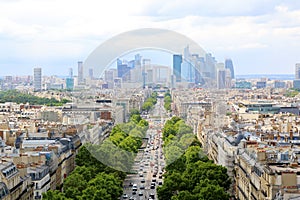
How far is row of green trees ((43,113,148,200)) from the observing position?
1192 inches

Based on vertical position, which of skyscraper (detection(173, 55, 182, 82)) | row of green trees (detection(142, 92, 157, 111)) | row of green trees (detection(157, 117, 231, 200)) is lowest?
row of green trees (detection(157, 117, 231, 200))

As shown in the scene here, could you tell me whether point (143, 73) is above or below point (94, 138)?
above

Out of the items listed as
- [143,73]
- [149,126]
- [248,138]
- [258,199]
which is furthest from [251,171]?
[149,126]

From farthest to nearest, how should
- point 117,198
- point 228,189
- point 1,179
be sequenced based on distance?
point 228,189 < point 117,198 < point 1,179

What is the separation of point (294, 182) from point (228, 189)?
1049 centimetres

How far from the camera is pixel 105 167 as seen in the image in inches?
1507

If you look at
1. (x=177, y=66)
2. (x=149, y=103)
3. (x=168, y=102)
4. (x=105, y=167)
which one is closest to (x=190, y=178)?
(x=105, y=167)

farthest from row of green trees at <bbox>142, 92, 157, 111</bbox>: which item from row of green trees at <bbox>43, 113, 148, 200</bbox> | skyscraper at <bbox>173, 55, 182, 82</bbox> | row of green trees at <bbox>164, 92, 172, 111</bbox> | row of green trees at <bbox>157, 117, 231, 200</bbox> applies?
skyscraper at <bbox>173, 55, 182, 82</bbox>

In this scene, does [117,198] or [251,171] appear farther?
[117,198]

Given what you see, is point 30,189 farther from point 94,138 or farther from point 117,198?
point 94,138

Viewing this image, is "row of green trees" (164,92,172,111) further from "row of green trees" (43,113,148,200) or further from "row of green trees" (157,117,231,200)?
"row of green trees" (157,117,231,200)

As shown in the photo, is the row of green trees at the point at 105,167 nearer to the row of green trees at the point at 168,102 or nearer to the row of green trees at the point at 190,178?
the row of green trees at the point at 190,178

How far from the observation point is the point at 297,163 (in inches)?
1118

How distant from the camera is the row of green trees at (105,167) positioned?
30281mm
